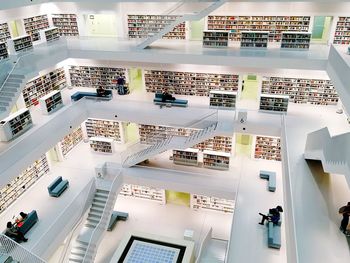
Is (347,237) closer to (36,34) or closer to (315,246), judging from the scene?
(315,246)

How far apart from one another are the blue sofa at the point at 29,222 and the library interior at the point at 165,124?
3 centimetres

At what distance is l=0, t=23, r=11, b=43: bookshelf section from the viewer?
1162cm

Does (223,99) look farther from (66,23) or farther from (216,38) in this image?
(66,23)

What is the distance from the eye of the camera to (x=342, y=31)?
11820mm

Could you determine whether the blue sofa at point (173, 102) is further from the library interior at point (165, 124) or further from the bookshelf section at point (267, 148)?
the bookshelf section at point (267, 148)

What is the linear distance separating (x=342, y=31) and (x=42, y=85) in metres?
12.2

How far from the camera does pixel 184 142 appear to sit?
1120 centimetres

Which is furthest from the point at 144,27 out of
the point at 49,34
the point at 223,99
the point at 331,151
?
the point at 331,151

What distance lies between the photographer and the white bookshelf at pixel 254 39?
1170 cm

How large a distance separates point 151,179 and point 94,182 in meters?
2.11

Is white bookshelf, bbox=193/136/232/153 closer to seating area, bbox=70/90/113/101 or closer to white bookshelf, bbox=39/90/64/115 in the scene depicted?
seating area, bbox=70/90/113/101

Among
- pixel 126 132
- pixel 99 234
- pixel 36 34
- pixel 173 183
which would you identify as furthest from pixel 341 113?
pixel 36 34

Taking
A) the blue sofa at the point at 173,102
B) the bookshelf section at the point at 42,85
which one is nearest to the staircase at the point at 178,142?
the blue sofa at the point at 173,102

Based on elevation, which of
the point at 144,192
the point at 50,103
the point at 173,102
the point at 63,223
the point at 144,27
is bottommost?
the point at 144,192
